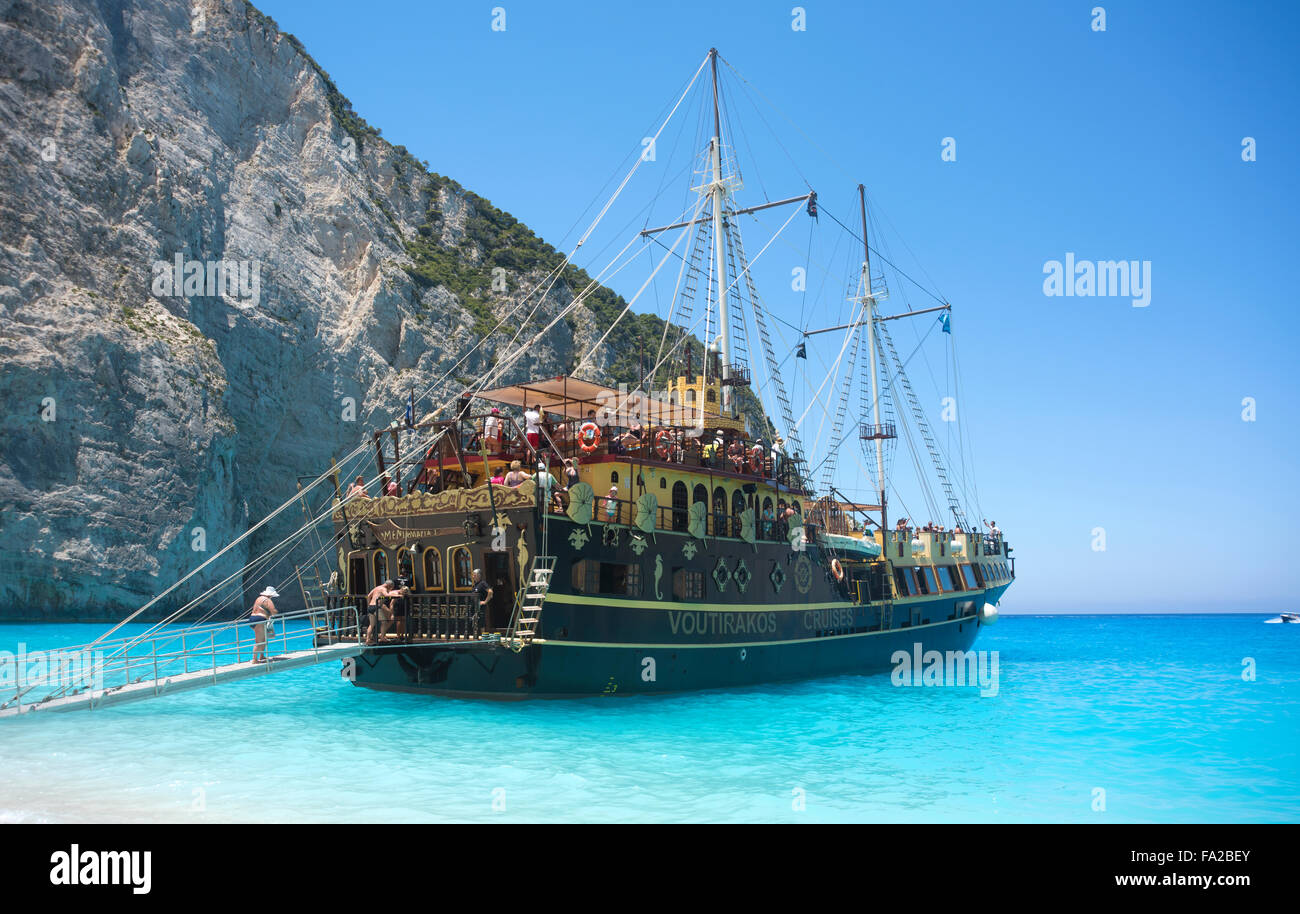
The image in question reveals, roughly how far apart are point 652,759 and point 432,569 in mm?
7634

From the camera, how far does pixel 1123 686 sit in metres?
32.3

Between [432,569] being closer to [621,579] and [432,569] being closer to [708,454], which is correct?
[621,579]

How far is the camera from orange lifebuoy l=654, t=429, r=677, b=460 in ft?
76.1

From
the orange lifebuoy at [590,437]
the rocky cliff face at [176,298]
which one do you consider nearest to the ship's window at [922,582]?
the orange lifebuoy at [590,437]

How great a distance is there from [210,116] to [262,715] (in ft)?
169

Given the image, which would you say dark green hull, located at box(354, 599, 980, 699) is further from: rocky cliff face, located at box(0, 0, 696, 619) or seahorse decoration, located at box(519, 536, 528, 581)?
rocky cliff face, located at box(0, 0, 696, 619)

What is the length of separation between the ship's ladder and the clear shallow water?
168cm

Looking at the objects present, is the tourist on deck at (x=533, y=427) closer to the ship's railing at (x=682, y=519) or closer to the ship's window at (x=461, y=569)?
the ship's railing at (x=682, y=519)

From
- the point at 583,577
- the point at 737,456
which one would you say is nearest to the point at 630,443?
the point at 737,456

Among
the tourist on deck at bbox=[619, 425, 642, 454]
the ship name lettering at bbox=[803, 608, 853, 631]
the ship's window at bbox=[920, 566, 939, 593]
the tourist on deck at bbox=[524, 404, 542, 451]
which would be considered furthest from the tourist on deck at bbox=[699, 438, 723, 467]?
the ship's window at bbox=[920, 566, 939, 593]

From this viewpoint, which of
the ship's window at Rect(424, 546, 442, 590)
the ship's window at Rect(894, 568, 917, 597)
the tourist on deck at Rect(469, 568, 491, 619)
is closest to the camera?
the tourist on deck at Rect(469, 568, 491, 619)

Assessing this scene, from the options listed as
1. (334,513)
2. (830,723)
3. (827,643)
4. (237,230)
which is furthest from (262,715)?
(237,230)

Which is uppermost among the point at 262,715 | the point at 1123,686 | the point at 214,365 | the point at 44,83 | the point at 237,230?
the point at 44,83
